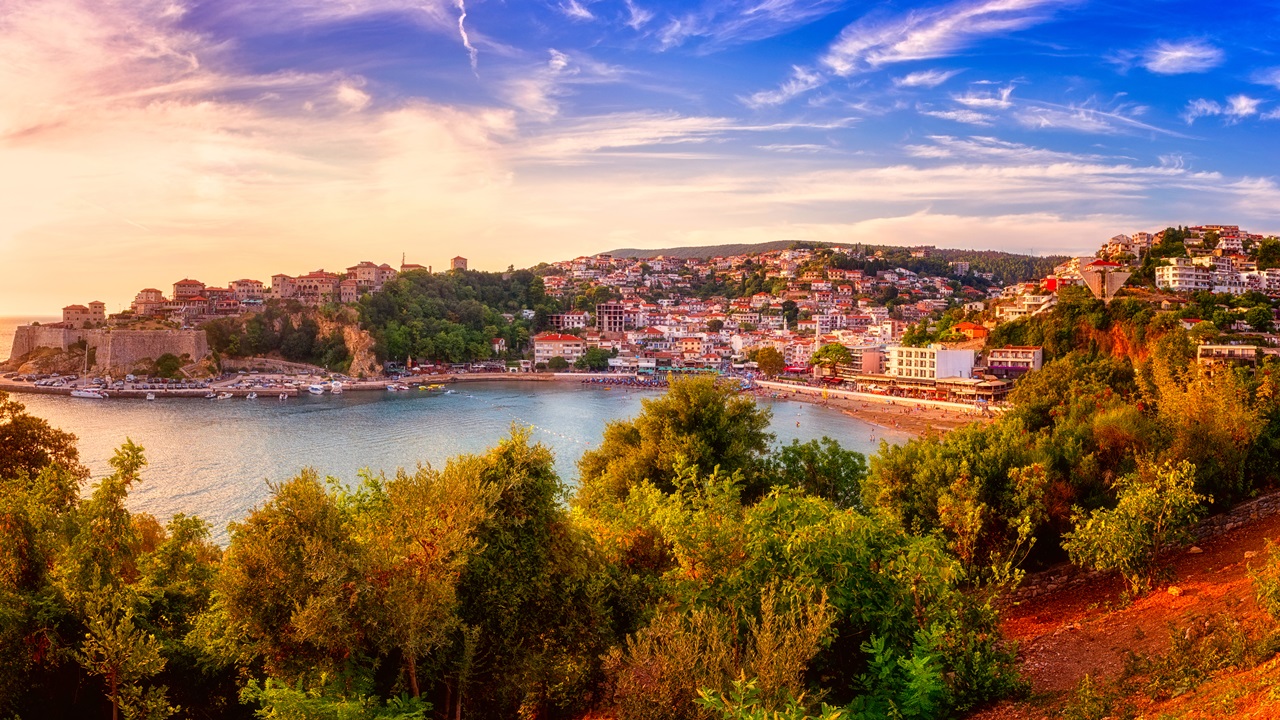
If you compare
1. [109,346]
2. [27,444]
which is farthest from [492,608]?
[109,346]

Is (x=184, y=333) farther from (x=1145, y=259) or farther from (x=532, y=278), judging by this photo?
(x=1145, y=259)

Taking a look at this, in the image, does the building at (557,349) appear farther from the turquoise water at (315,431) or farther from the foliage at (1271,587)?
the foliage at (1271,587)

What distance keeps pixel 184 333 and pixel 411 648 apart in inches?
1744

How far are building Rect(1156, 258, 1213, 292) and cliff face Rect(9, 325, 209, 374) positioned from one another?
48071 mm

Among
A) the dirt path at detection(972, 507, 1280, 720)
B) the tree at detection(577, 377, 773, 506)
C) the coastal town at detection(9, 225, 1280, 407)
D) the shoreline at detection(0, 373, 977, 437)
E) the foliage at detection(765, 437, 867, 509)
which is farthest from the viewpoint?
the coastal town at detection(9, 225, 1280, 407)

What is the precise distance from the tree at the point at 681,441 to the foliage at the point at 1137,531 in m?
3.53

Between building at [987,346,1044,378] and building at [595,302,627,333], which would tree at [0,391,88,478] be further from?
building at [595,302,627,333]

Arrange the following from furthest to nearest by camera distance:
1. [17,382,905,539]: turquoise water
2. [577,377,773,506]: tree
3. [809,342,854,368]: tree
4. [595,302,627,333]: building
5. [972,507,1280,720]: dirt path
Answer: [595,302,627,333]: building, [809,342,854,368]: tree, [17,382,905,539]: turquoise water, [577,377,773,506]: tree, [972,507,1280,720]: dirt path

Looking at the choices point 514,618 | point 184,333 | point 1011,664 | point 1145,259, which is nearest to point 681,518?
point 514,618

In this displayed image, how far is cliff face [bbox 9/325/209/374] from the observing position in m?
39.4

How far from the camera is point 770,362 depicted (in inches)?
1778

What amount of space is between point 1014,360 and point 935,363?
3316 millimetres

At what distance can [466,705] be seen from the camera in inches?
164

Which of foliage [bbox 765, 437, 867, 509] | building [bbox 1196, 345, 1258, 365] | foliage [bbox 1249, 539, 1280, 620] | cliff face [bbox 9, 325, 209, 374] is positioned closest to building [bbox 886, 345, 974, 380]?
building [bbox 1196, 345, 1258, 365]
